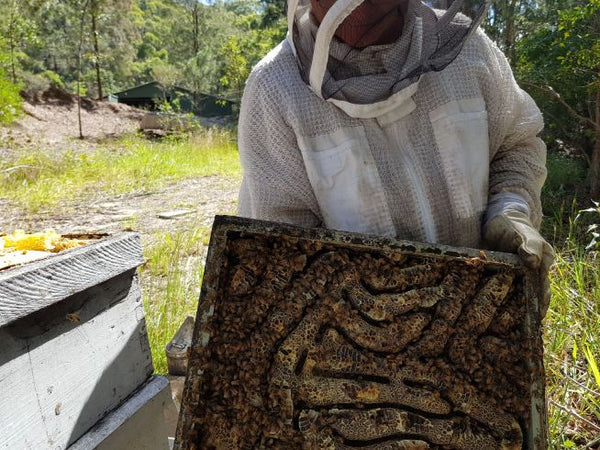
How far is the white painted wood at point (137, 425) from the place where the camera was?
1602 millimetres

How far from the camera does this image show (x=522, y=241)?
4.51 feet

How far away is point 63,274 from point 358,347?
0.93m

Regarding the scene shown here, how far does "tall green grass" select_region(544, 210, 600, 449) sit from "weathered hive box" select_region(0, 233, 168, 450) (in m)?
1.84

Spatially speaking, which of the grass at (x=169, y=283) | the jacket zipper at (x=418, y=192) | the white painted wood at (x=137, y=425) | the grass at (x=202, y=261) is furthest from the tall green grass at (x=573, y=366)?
the grass at (x=169, y=283)

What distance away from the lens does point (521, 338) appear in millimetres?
1194

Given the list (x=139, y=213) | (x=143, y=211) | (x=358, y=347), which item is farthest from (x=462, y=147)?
(x=143, y=211)

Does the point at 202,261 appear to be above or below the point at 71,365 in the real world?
below

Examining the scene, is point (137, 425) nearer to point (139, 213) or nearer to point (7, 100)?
point (139, 213)

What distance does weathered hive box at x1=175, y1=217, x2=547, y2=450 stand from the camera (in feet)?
3.75

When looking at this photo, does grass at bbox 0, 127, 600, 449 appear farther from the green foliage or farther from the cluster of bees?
the cluster of bees

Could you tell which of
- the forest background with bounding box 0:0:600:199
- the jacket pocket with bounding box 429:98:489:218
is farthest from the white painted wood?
the forest background with bounding box 0:0:600:199

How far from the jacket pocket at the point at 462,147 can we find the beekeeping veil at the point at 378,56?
18cm

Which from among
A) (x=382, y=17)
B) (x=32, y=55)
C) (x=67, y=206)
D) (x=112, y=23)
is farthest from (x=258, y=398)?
(x=32, y=55)

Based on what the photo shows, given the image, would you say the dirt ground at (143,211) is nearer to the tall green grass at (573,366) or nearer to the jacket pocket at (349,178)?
the jacket pocket at (349,178)
